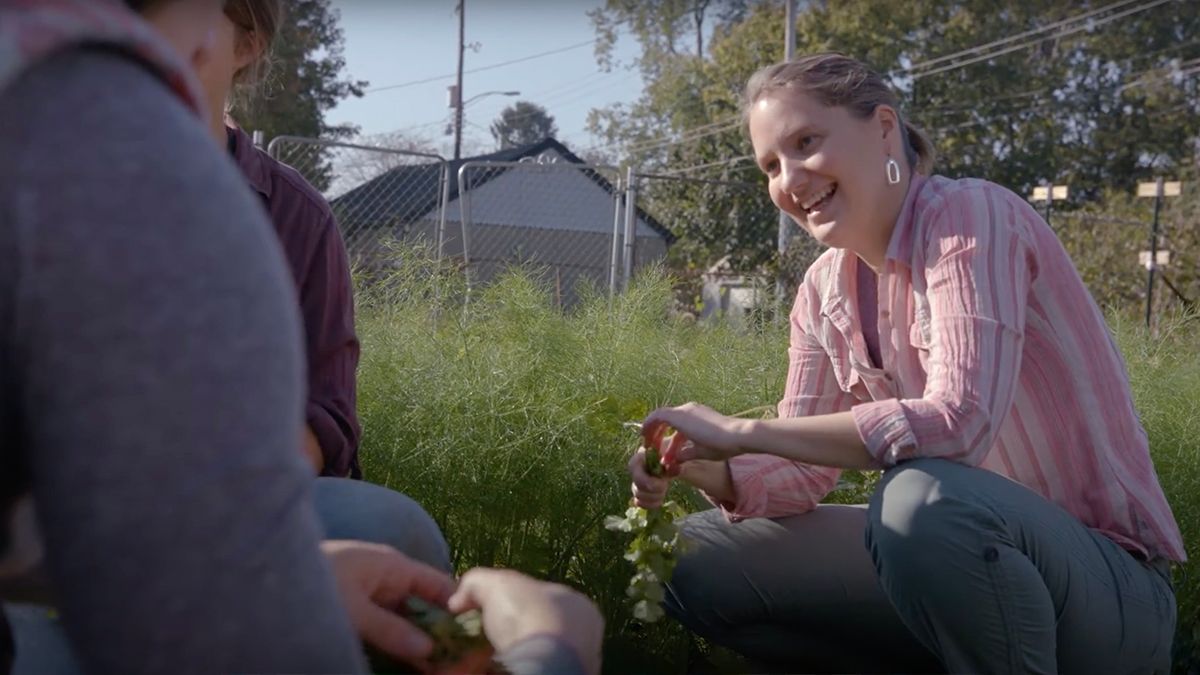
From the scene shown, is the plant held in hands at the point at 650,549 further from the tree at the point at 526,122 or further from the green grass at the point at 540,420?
the tree at the point at 526,122

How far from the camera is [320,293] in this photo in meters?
1.94

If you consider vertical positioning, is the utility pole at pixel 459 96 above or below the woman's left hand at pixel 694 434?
above

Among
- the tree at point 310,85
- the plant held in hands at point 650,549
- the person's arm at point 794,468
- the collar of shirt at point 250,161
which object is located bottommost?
the plant held in hands at point 650,549

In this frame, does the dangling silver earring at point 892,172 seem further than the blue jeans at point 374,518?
Yes

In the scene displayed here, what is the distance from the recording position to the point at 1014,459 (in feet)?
7.24

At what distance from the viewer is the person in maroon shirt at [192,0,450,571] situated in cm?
152

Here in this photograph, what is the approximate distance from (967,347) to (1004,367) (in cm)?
6

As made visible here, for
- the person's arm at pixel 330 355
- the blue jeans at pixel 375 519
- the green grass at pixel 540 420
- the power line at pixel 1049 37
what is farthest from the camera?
the power line at pixel 1049 37

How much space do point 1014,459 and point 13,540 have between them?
1.84 meters

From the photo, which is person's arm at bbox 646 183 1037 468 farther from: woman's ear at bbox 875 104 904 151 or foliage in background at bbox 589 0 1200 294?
foliage in background at bbox 589 0 1200 294

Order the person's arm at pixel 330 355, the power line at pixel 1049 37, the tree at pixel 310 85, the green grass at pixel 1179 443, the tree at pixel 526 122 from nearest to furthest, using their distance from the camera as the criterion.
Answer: the person's arm at pixel 330 355 < the green grass at pixel 1179 443 < the tree at pixel 310 85 < the power line at pixel 1049 37 < the tree at pixel 526 122

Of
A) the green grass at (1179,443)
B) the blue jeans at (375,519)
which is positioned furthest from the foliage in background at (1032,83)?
the blue jeans at (375,519)

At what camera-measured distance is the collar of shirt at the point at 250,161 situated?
6.41 feet

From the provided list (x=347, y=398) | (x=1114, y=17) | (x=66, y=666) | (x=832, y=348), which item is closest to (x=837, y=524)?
(x=832, y=348)
